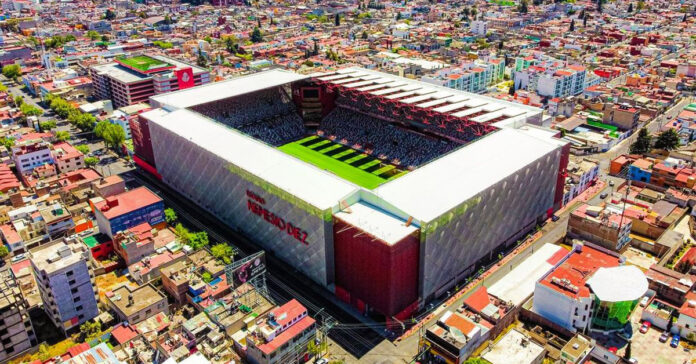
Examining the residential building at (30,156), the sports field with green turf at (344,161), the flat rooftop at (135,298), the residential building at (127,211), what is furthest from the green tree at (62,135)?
the flat rooftop at (135,298)

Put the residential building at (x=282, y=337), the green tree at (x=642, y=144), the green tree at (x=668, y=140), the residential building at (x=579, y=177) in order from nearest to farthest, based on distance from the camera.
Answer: the residential building at (x=282, y=337)
the residential building at (x=579, y=177)
the green tree at (x=642, y=144)
the green tree at (x=668, y=140)

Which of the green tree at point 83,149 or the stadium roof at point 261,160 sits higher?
the stadium roof at point 261,160

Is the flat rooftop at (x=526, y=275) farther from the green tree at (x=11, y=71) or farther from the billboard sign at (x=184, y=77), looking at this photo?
the green tree at (x=11, y=71)

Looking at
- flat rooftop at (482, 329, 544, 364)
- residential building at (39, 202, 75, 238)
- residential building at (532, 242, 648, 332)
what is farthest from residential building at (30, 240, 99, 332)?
residential building at (532, 242, 648, 332)

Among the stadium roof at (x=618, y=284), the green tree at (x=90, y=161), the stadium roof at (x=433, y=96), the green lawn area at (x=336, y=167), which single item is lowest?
the green lawn area at (x=336, y=167)

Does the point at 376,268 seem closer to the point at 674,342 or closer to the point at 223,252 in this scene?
the point at 223,252

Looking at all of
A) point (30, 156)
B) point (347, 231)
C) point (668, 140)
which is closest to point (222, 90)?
point (30, 156)

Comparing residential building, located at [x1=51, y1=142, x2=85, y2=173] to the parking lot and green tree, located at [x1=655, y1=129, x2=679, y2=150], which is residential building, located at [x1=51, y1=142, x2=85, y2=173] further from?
green tree, located at [x1=655, y1=129, x2=679, y2=150]
